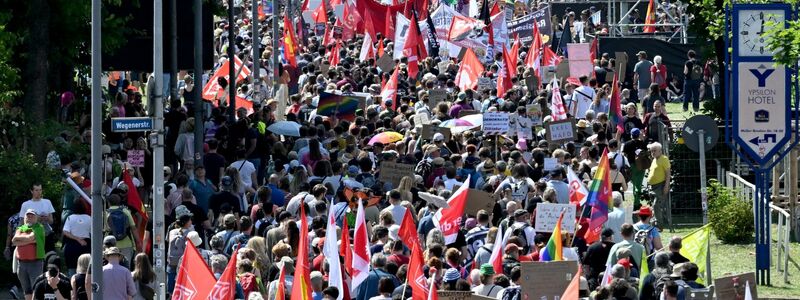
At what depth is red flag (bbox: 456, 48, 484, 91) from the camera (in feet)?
120

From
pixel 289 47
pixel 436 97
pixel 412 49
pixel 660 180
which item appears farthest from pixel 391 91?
pixel 660 180

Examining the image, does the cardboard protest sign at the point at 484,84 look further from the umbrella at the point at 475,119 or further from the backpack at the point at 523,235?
the backpack at the point at 523,235

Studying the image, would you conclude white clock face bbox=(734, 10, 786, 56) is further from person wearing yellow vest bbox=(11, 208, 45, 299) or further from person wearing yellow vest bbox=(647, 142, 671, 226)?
person wearing yellow vest bbox=(11, 208, 45, 299)

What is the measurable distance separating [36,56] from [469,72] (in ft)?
36.6

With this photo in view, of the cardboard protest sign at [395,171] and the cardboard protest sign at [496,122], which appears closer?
the cardboard protest sign at [395,171]

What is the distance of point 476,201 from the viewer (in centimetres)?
2202

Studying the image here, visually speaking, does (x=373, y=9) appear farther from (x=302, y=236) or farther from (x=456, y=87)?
(x=302, y=236)

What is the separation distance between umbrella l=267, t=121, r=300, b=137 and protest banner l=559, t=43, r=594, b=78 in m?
9.62

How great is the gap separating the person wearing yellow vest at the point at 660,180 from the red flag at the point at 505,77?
864 centimetres

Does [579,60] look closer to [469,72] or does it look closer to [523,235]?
[469,72]

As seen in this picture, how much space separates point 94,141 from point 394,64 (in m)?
21.3

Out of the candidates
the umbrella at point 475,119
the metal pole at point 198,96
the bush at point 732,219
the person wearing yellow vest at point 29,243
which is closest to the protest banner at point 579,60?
the umbrella at point 475,119

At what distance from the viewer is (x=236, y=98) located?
3531 cm

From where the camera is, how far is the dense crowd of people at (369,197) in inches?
736
